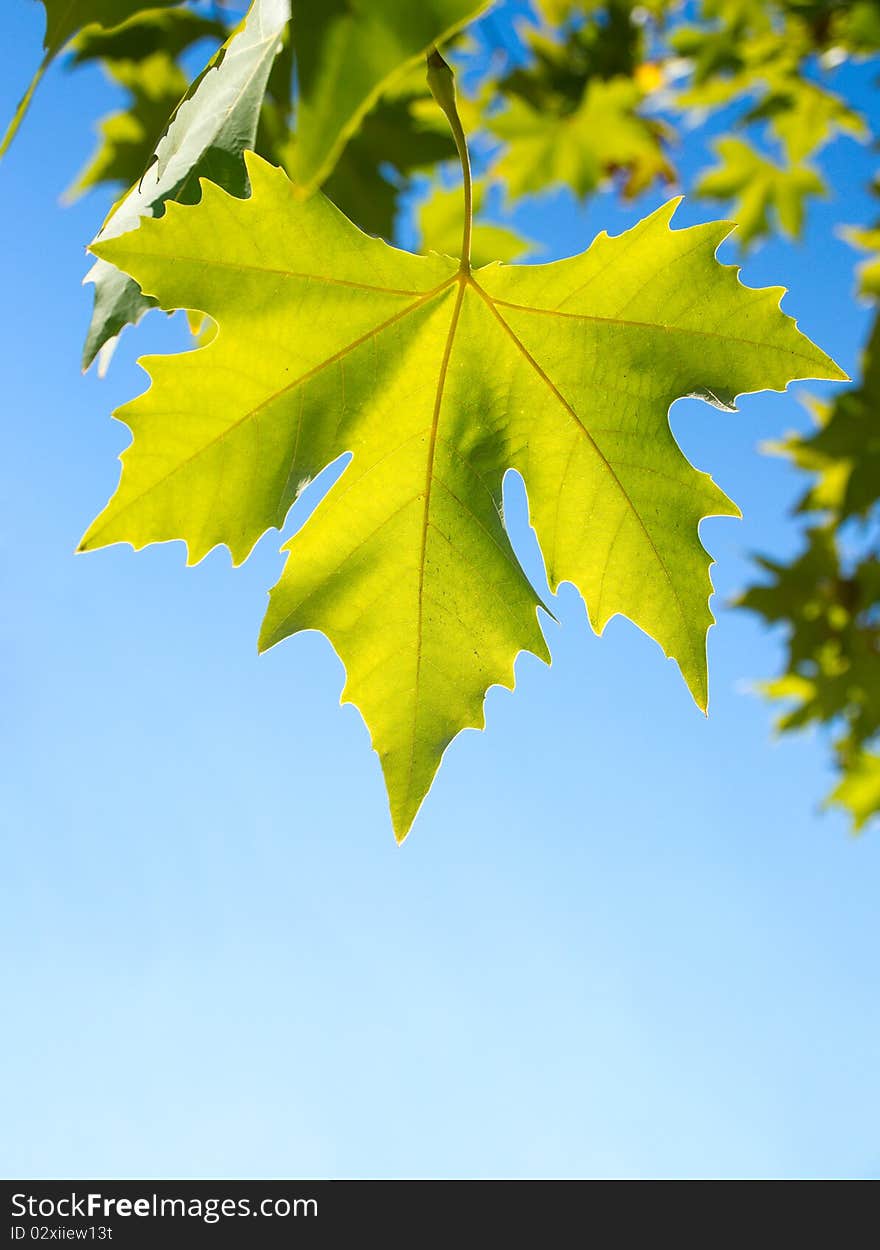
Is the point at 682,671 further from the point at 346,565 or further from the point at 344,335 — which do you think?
the point at 344,335

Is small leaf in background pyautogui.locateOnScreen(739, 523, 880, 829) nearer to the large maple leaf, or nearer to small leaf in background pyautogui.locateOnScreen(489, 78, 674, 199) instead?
small leaf in background pyautogui.locateOnScreen(489, 78, 674, 199)

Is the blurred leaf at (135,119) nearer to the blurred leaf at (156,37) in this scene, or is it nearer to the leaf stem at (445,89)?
the blurred leaf at (156,37)

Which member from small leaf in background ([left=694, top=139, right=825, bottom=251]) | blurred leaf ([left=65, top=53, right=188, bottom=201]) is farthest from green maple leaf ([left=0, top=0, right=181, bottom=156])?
small leaf in background ([left=694, top=139, right=825, bottom=251])

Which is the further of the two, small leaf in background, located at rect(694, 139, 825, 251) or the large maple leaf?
small leaf in background, located at rect(694, 139, 825, 251)

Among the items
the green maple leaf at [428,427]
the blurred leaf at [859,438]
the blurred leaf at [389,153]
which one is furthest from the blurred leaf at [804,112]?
the green maple leaf at [428,427]

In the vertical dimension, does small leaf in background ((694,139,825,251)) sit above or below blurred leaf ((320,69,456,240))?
above

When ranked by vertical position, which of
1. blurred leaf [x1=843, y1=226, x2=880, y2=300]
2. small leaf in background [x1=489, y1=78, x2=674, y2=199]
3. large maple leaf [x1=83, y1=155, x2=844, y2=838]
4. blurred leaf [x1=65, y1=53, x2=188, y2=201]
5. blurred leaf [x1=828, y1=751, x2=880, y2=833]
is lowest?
large maple leaf [x1=83, y1=155, x2=844, y2=838]
